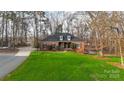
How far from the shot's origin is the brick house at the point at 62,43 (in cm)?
927

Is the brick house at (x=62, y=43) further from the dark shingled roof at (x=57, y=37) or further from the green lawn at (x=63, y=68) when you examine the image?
the green lawn at (x=63, y=68)

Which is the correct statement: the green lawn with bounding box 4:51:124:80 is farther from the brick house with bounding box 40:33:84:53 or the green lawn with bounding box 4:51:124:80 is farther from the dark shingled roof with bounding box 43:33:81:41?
the dark shingled roof with bounding box 43:33:81:41

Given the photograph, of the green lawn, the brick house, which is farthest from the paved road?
the brick house

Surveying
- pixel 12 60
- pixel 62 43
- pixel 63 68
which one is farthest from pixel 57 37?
pixel 12 60

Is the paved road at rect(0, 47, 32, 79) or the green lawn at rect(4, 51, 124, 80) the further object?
the paved road at rect(0, 47, 32, 79)

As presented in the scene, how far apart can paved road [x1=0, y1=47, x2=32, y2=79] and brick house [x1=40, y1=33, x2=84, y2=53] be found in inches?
11.5

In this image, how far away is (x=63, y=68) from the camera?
9.18 m

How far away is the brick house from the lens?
927cm

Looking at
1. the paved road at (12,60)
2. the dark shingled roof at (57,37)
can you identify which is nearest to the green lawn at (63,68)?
the paved road at (12,60)
